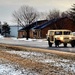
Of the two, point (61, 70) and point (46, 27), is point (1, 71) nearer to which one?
point (61, 70)

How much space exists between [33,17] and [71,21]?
2077cm

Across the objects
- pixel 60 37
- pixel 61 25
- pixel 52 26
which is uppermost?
pixel 61 25

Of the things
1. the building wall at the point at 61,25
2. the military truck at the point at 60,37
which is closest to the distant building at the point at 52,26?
the building wall at the point at 61,25

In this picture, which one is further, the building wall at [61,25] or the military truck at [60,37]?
the building wall at [61,25]

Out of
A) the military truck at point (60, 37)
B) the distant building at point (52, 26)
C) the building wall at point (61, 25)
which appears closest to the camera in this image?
the military truck at point (60, 37)

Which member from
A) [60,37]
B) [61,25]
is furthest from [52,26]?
[60,37]

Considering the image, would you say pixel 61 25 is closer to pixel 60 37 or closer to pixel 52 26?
pixel 52 26

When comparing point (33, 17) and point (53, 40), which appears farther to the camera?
point (33, 17)

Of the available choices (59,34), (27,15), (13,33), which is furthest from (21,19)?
(59,34)

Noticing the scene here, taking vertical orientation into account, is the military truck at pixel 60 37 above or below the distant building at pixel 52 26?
below

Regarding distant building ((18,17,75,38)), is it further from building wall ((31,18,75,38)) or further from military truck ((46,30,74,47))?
military truck ((46,30,74,47))

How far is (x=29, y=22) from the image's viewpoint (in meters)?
117

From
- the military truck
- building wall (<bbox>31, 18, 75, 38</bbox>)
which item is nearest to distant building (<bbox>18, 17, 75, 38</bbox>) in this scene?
building wall (<bbox>31, 18, 75, 38</bbox>)

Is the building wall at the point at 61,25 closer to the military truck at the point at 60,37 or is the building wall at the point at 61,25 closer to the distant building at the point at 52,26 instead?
the distant building at the point at 52,26
